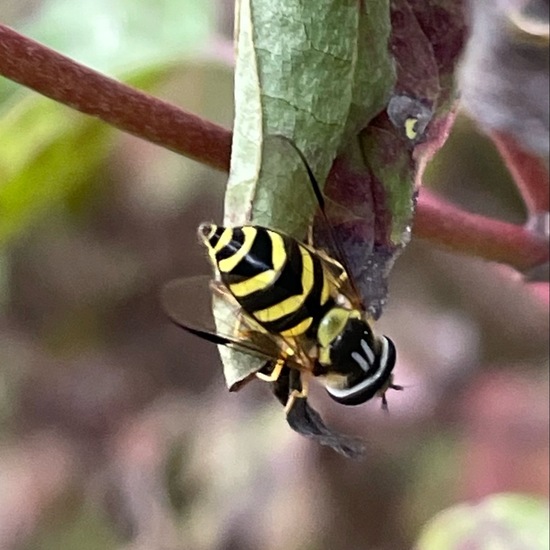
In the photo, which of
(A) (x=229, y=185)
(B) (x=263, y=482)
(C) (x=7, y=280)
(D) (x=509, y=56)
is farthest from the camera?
(C) (x=7, y=280)

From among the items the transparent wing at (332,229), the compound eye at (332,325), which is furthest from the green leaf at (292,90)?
the compound eye at (332,325)

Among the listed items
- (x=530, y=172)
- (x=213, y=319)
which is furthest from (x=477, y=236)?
(x=213, y=319)

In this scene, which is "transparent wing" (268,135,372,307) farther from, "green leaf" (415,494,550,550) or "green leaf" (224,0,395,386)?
"green leaf" (415,494,550,550)

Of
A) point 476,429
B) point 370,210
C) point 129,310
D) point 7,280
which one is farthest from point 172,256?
point 370,210

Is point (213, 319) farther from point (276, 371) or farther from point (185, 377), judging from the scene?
point (185, 377)

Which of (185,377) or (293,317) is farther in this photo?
(185,377)

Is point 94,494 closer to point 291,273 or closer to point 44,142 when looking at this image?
point 44,142

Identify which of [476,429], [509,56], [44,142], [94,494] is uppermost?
[509,56]
